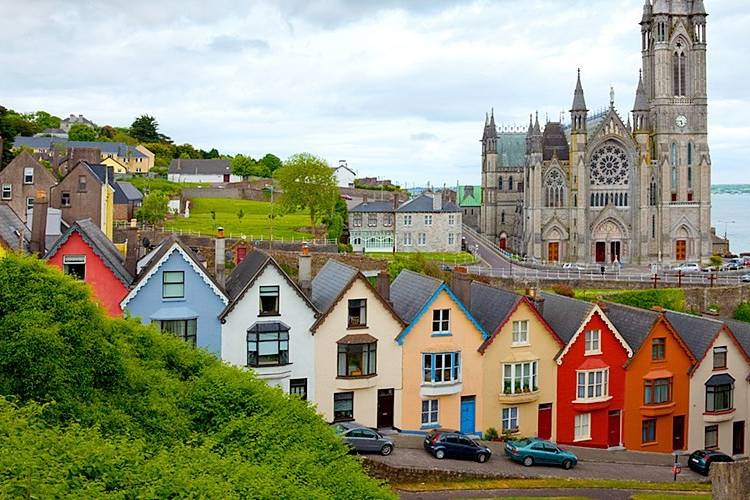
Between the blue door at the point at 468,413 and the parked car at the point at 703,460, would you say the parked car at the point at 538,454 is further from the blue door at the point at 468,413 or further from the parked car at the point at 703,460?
the parked car at the point at 703,460

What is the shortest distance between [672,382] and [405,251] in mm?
51620

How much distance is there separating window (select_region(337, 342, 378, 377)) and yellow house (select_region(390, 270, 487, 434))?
1395 mm

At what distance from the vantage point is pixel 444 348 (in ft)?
115

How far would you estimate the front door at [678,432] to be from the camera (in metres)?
37.8

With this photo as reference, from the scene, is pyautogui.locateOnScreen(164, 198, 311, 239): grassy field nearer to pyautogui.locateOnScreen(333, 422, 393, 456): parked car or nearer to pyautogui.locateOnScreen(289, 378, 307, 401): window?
pyautogui.locateOnScreen(289, 378, 307, 401): window

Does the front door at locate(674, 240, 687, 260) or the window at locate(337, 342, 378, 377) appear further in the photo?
the front door at locate(674, 240, 687, 260)

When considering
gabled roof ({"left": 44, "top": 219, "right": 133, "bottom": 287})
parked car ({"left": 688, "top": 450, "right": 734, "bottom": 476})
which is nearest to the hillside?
gabled roof ({"left": 44, "top": 219, "right": 133, "bottom": 287})

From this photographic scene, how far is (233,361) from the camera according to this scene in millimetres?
33188

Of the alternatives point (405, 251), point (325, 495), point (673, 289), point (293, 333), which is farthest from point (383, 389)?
point (405, 251)

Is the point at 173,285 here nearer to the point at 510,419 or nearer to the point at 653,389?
the point at 510,419

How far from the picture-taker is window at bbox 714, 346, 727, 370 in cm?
3781

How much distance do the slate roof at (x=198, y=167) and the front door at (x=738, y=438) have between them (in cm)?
11648

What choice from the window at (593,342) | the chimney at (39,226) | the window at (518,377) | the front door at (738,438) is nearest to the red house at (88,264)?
the chimney at (39,226)

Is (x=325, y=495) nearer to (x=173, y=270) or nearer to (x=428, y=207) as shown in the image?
(x=173, y=270)
